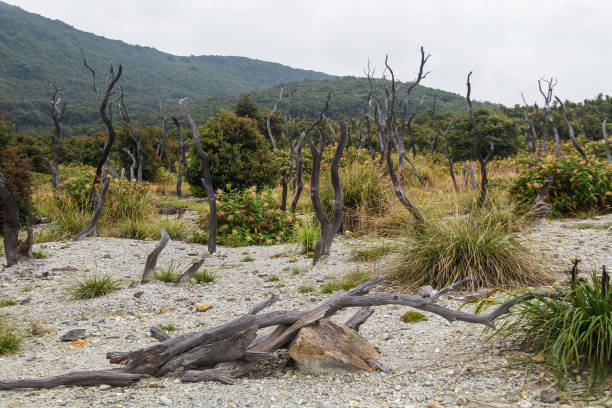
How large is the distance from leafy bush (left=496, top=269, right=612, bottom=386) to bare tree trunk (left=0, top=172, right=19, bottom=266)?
19.1 feet

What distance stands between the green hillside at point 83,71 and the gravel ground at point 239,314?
37.3 m

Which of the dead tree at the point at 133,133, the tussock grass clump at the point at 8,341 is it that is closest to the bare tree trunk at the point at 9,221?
the tussock grass clump at the point at 8,341

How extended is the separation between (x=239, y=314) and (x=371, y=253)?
1.98m

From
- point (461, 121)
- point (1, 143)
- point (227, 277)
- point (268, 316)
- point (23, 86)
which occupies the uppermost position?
A: point (23, 86)

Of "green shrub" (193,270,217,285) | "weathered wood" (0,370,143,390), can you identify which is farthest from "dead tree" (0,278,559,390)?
"green shrub" (193,270,217,285)

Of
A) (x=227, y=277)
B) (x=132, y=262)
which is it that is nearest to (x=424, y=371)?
(x=227, y=277)

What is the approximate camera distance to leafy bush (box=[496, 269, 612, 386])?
238 centimetres

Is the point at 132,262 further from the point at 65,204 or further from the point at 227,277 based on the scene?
the point at 65,204

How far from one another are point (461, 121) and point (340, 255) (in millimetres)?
18573

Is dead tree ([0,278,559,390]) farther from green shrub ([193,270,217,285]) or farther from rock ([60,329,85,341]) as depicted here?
green shrub ([193,270,217,285])

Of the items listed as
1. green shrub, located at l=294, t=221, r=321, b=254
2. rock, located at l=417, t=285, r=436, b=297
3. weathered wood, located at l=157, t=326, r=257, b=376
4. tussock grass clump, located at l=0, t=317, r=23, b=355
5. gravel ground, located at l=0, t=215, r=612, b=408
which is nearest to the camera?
gravel ground, located at l=0, t=215, r=612, b=408

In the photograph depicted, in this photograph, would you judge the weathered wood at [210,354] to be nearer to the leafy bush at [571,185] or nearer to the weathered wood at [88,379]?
the weathered wood at [88,379]

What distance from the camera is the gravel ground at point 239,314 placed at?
252cm

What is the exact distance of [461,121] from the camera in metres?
22.6
